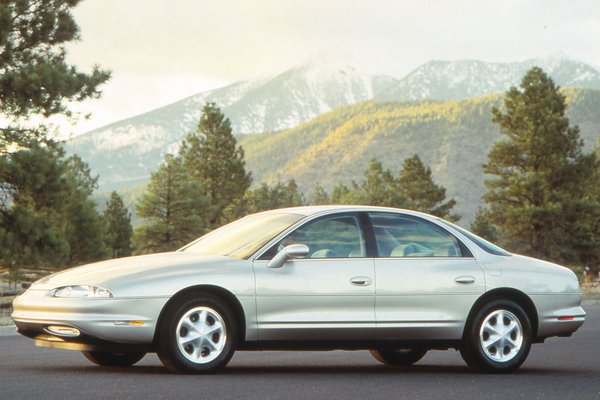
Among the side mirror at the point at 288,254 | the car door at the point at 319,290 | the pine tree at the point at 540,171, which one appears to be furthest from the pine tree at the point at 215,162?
the side mirror at the point at 288,254

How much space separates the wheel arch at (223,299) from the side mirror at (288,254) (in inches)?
18.4

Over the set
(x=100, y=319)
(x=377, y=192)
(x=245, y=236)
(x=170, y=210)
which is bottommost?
(x=100, y=319)

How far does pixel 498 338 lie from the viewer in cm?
1008

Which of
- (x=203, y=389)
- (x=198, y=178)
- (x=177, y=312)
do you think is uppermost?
(x=198, y=178)

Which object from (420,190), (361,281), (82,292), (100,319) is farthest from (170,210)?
(100,319)

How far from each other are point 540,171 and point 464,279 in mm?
52066

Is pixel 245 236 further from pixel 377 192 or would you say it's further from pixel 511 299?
pixel 377 192

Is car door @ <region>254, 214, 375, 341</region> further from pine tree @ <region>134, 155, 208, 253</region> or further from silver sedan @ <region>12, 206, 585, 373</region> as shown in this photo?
pine tree @ <region>134, 155, 208, 253</region>

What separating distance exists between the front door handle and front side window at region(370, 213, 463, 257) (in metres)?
0.35

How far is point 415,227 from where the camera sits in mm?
10234

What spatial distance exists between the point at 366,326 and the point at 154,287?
6.81ft

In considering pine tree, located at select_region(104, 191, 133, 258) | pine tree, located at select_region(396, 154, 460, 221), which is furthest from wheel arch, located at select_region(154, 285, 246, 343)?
pine tree, located at select_region(396, 154, 460, 221)

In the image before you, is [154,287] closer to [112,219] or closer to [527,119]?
[527,119]

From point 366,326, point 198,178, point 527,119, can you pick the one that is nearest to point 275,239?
point 366,326
